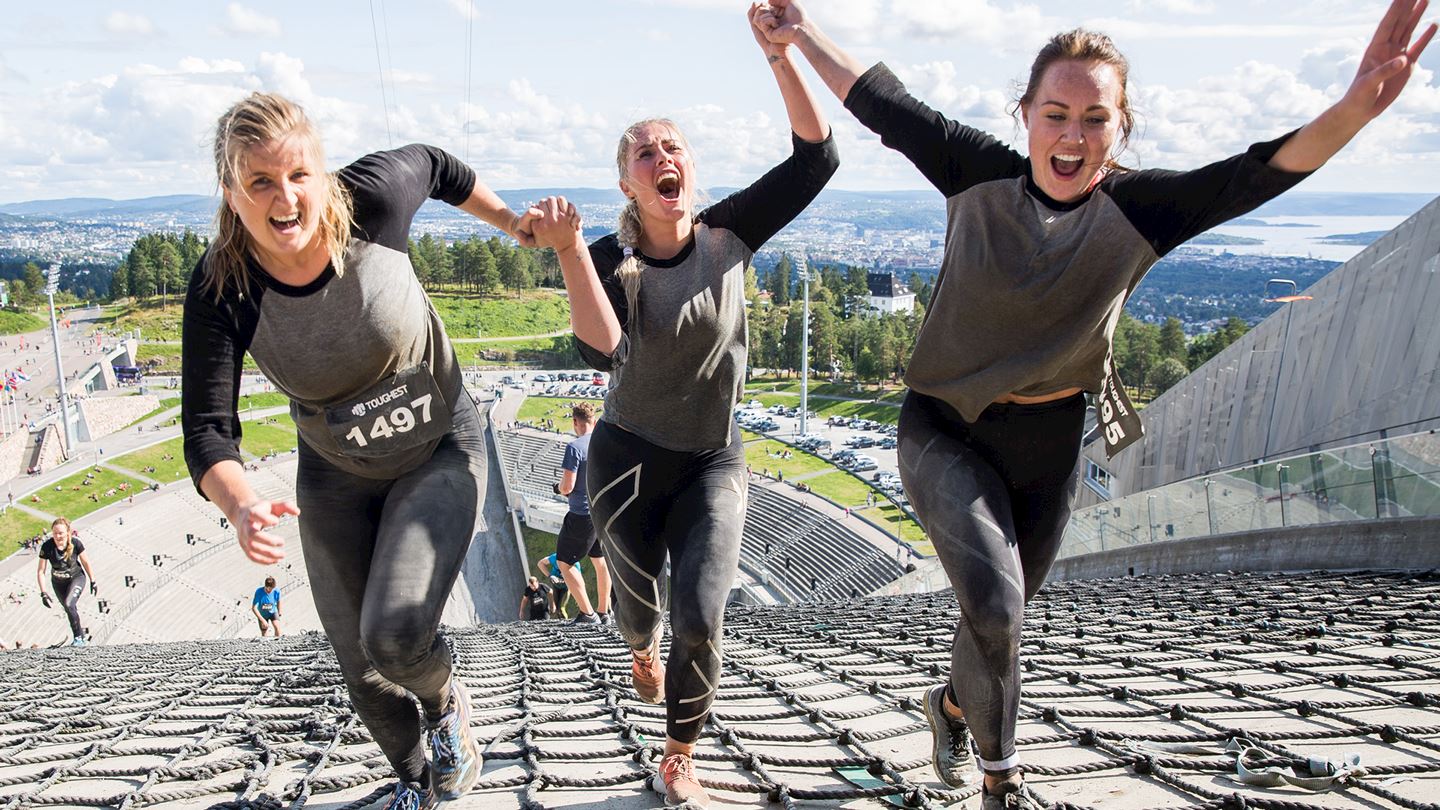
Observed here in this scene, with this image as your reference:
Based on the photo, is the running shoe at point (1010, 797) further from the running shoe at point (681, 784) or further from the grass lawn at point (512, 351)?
the grass lawn at point (512, 351)

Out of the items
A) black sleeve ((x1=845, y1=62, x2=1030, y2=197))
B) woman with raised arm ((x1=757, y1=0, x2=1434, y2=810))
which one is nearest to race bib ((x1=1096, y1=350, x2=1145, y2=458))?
woman with raised arm ((x1=757, y1=0, x2=1434, y2=810))

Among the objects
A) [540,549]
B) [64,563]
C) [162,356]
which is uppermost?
[162,356]

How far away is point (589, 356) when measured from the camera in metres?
2.79

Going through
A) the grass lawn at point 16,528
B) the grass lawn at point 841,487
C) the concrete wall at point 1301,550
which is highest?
the concrete wall at point 1301,550

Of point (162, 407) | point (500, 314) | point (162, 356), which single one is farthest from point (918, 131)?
point (500, 314)

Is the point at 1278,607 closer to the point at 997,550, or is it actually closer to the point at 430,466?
the point at 997,550

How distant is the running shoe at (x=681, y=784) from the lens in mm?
2615

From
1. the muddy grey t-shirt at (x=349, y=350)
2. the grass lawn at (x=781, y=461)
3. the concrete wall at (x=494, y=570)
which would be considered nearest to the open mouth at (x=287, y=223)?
the muddy grey t-shirt at (x=349, y=350)

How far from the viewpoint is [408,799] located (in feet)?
8.77

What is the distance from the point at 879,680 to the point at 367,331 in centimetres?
291

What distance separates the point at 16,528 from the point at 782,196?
107ft

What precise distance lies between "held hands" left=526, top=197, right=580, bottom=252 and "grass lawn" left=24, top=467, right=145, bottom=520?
32783 mm

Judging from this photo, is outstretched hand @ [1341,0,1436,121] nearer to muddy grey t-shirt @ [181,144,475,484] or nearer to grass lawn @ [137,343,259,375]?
muddy grey t-shirt @ [181,144,475,484]

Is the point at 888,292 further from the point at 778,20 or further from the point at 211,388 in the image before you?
the point at 211,388
